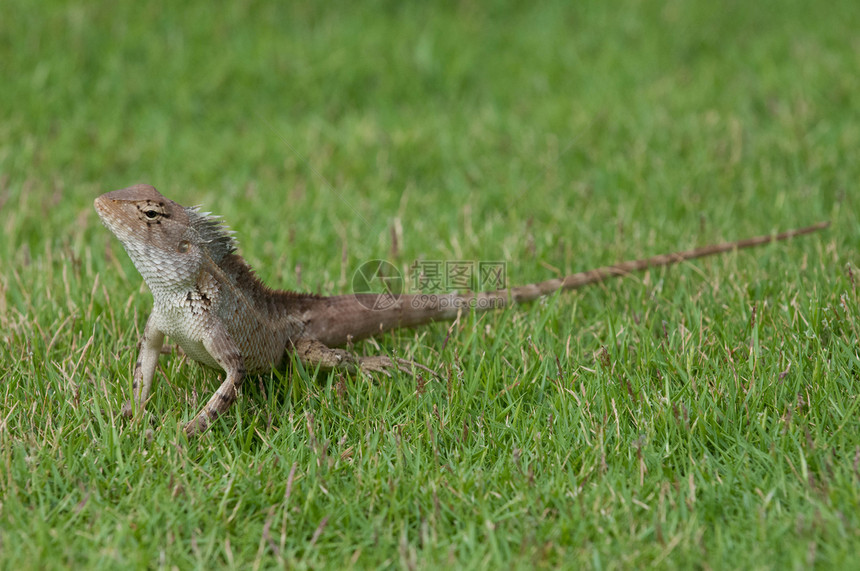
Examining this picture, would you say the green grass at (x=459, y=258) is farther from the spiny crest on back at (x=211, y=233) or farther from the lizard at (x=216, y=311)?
the spiny crest on back at (x=211, y=233)

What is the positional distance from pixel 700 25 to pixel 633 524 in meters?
8.36

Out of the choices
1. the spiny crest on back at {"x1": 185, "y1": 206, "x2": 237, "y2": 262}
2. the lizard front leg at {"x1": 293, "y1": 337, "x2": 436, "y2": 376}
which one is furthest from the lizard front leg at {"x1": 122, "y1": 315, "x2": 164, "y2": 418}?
the lizard front leg at {"x1": 293, "y1": 337, "x2": 436, "y2": 376}

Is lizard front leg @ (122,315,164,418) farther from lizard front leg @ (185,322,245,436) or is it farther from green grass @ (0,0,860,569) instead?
lizard front leg @ (185,322,245,436)

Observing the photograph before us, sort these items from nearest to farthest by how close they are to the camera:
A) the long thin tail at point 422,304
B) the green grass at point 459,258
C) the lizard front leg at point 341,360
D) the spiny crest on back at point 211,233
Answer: the green grass at point 459,258, the spiny crest on back at point 211,233, the lizard front leg at point 341,360, the long thin tail at point 422,304

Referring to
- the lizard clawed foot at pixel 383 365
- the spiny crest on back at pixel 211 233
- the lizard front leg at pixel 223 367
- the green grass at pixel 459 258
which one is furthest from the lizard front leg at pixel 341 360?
the spiny crest on back at pixel 211 233

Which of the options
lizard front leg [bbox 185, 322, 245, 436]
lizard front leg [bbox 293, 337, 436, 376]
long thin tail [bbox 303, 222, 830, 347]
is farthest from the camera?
long thin tail [bbox 303, 222, 830, 347]

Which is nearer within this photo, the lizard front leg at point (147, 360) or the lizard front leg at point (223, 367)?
the lizard front leg at point (223, 367)

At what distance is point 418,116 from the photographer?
8.24m

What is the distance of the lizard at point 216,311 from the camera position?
3.70 meters

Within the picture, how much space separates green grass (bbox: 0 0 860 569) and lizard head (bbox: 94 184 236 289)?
611 mm

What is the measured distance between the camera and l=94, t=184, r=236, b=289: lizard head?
368 cm

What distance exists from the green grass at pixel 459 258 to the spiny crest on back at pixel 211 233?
655mm

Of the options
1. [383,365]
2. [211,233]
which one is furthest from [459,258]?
[211,233]

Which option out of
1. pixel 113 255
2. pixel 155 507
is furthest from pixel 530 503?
pixel 113 255
